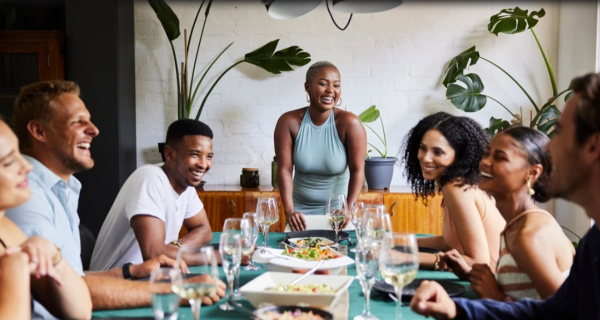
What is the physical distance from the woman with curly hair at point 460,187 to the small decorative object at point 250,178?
78.4 inches

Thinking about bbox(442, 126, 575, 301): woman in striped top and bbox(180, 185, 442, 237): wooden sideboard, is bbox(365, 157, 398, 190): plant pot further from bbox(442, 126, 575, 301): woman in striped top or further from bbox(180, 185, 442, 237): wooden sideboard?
bbox(442, 126, 575, 301): woman in striped top

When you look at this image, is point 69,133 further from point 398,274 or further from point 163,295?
point 398,274

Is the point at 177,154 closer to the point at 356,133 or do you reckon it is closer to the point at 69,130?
the point at 69,130

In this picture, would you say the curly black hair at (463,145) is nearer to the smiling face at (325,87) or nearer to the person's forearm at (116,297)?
the smiling face at (325,87)

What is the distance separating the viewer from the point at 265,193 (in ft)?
14.6

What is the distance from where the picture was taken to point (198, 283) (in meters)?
1.38

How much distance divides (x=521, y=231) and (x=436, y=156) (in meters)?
0.83

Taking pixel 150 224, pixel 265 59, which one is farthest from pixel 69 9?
pixel 150 224

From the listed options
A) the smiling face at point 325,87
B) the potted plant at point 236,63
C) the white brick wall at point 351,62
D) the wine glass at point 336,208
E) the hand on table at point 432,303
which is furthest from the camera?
the white brick wall at point 351,62

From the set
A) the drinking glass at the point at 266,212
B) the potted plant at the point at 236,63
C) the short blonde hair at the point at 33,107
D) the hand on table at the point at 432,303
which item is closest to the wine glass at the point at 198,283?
the hand on table at the point at 432,303

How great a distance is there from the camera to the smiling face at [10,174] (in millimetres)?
1433

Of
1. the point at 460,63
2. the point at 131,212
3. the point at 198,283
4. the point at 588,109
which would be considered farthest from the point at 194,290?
the point at 460,63

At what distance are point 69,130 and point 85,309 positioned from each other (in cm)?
62

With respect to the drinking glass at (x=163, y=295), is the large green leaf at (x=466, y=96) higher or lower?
higher
